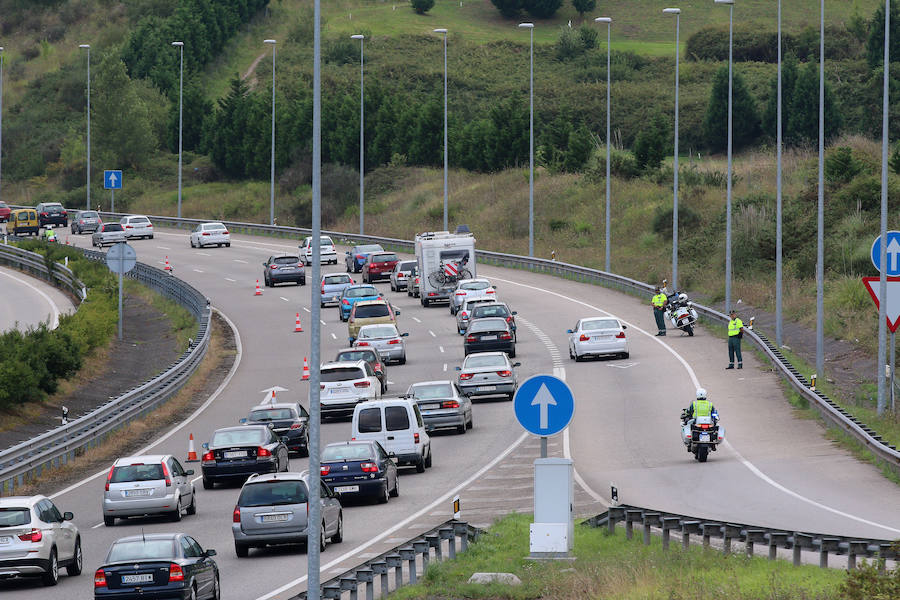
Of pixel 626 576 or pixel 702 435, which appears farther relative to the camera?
pixel 702 435

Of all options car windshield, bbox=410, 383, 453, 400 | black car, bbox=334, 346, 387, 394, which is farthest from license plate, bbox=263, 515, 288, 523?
black car, bbox=334, 346, 387, 394

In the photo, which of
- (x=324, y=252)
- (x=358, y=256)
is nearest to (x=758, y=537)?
(x=358, y=256)

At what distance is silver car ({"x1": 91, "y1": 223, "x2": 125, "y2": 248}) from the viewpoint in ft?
275

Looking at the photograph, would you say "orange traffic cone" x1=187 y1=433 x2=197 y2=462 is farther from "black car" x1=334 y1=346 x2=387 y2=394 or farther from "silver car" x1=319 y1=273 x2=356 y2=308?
"silver car" x1=319 y1=273 x2=356 y2=308

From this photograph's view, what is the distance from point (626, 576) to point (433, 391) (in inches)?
775

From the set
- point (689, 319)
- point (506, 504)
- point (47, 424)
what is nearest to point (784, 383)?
point (689, 319)

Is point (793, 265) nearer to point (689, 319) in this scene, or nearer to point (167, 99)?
point (689, 319)

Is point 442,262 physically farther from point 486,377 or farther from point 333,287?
point 486,377

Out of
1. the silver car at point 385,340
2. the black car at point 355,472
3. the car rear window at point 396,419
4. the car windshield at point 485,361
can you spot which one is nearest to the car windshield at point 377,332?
the silver car at point 385,340

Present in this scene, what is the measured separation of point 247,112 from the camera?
11275 cm

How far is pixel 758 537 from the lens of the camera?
18234 mm

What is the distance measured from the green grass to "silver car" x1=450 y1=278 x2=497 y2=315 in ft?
115

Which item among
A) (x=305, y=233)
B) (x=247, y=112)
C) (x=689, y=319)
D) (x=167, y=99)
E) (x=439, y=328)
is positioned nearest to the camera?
(x=689, y=319)

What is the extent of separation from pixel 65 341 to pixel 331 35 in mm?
108012
